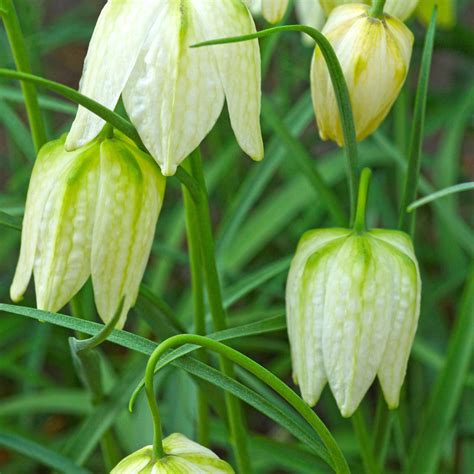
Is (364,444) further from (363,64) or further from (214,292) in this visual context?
(363,64)

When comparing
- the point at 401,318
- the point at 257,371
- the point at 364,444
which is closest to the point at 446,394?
the point at 364,444

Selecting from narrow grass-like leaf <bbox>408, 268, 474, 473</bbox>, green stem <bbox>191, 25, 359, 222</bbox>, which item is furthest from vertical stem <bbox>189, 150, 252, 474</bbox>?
narrow grass-like leaf <bbox>408, 268, 474, 473</bbox>

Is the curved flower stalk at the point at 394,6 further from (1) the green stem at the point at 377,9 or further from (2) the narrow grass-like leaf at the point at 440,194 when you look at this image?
(2) the narrow grass-like leaf at the point at 440,194

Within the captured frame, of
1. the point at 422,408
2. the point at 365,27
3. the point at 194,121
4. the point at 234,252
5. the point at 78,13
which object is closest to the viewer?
the point at 194,121

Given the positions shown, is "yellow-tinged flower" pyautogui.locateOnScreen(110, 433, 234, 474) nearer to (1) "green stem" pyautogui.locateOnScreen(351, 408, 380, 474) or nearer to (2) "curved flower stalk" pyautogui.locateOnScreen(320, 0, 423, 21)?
(1) "green stem" pyautogui.locateOnScreen(351, 408, 380, 474)

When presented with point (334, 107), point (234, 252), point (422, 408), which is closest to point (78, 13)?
point (234, 252)

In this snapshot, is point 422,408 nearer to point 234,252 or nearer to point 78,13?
point 234,252
